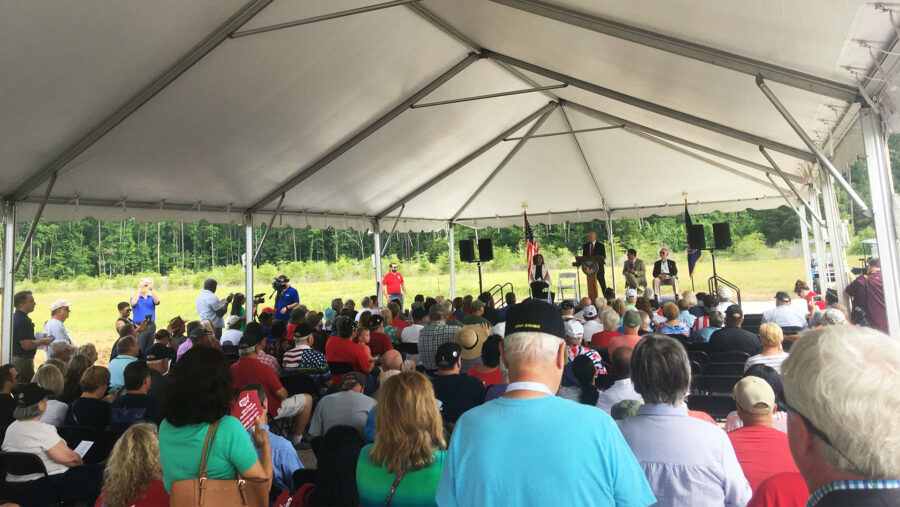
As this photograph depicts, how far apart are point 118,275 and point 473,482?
84.8 feet

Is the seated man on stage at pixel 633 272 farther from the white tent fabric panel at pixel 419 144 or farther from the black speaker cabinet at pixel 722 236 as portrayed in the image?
the white tent fabric panel at pixel 419 144

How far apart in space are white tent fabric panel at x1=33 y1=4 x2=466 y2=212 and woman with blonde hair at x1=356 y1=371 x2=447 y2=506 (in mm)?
4762

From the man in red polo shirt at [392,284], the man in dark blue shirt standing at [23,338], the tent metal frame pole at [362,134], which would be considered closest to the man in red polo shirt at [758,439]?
the tent metal frame pole at [362,134]

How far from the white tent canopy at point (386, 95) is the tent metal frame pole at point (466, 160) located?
0.16 feet

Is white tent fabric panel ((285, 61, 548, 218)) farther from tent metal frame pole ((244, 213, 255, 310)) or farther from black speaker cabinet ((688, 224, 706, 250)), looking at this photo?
black speaker cabinet ((688, 224, 706, 250))

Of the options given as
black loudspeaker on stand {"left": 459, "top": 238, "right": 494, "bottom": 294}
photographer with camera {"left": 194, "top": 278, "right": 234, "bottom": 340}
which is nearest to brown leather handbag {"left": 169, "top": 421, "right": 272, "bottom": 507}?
photographer with camera {"left": 194, "top": 278, "right": 234, "bottom": 340}

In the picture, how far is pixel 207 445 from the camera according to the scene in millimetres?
1862

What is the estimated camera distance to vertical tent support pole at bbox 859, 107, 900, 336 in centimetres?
445

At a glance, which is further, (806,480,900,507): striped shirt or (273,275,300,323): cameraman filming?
(273,275,300,323): cameraman filming

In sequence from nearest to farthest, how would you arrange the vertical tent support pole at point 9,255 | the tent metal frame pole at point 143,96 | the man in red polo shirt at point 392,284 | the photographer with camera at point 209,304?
the tent metal frame pole at point 143,96
the vertical tent support pole at point 9,255
the photographer with camera at point 209,304
the man in red polo shirt at point 392,284

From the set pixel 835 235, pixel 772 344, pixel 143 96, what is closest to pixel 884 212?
pixel 772 344

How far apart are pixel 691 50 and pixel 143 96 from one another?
517 cm

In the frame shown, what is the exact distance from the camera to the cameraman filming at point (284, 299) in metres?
8.98

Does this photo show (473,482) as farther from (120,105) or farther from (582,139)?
(582,139)
